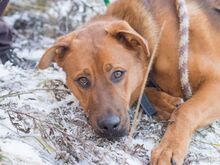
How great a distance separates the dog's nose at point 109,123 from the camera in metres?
3.13

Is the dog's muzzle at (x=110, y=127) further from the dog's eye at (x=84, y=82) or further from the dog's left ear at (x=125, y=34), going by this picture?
the dog's left ear at (x=125, y=34)

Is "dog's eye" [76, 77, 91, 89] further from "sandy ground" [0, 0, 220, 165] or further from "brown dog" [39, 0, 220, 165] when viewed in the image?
"sandy ground" [0, 0, 220, 165]

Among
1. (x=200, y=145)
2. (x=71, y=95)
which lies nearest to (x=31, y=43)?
(x=71, y=95)

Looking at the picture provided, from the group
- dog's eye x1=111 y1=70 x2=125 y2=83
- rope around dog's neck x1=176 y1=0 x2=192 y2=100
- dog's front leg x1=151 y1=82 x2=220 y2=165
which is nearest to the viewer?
dog's front leg x1=151 y1=82 x2=220 y2=165

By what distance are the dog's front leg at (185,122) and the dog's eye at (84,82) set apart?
1.74ft

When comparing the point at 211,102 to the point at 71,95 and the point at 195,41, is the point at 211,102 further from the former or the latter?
the point at 71,95

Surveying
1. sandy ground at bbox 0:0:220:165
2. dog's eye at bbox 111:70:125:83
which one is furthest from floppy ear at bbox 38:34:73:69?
dog's eye at bbox 111:70:125:83

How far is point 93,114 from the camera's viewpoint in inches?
127

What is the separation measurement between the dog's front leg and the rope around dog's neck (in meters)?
0.09

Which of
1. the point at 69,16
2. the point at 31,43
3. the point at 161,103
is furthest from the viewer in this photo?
the point at 69,16

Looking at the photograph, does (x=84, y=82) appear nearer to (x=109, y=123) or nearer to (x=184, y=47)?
(x=109, y=123)

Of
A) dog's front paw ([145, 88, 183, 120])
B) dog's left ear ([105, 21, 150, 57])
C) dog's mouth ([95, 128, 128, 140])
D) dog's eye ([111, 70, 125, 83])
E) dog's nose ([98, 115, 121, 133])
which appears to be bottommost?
dog's front paw ([145, 88, 183, 120])

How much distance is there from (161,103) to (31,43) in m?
2.22

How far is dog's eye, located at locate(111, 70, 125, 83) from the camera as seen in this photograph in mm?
3385
